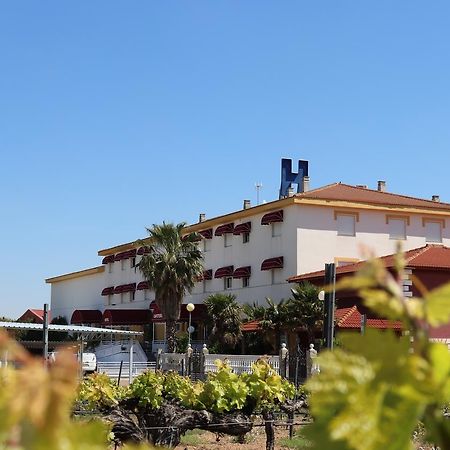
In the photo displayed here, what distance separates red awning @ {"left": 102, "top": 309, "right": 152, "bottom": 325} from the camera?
185 feet

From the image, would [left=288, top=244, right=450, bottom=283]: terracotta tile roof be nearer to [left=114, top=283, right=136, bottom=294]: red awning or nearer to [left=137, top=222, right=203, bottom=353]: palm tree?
[left=137, top=222, right=203, bottom=353]: palm tree

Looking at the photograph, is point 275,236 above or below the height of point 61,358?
above

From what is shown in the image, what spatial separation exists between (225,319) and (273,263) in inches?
155

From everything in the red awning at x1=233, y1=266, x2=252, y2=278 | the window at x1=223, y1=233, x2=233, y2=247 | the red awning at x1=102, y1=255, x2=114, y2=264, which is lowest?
the red awning at x1=233, y1=266, x2=252, y2=278

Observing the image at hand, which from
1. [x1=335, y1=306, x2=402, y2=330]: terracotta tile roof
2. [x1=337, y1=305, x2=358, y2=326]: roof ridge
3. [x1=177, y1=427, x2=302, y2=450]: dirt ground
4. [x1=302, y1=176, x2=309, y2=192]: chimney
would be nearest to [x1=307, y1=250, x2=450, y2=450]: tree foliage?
[x1=177, y1=427, x2=302, y2=450]: dirt ground

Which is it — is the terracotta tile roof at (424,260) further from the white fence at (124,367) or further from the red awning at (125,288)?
the red awning at (125,288)

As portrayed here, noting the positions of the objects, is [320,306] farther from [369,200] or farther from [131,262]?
[131,262]

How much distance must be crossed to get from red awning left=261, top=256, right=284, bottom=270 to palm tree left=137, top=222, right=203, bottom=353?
3637 millimetres

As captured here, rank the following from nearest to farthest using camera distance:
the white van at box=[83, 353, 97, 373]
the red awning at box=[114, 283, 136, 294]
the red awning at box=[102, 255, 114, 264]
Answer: the white van at box=[83, 353, 97, 373] → the red awning at box=[114, 283, 136, 294] → the red awning at box=[102, 255, 114, 264]

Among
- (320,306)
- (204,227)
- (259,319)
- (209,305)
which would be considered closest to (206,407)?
(320,306)

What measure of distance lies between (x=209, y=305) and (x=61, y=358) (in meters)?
43.6

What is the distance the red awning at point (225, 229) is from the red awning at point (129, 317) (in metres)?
9.91

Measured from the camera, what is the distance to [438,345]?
97 centimetres

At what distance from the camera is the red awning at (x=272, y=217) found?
43.8 meters
